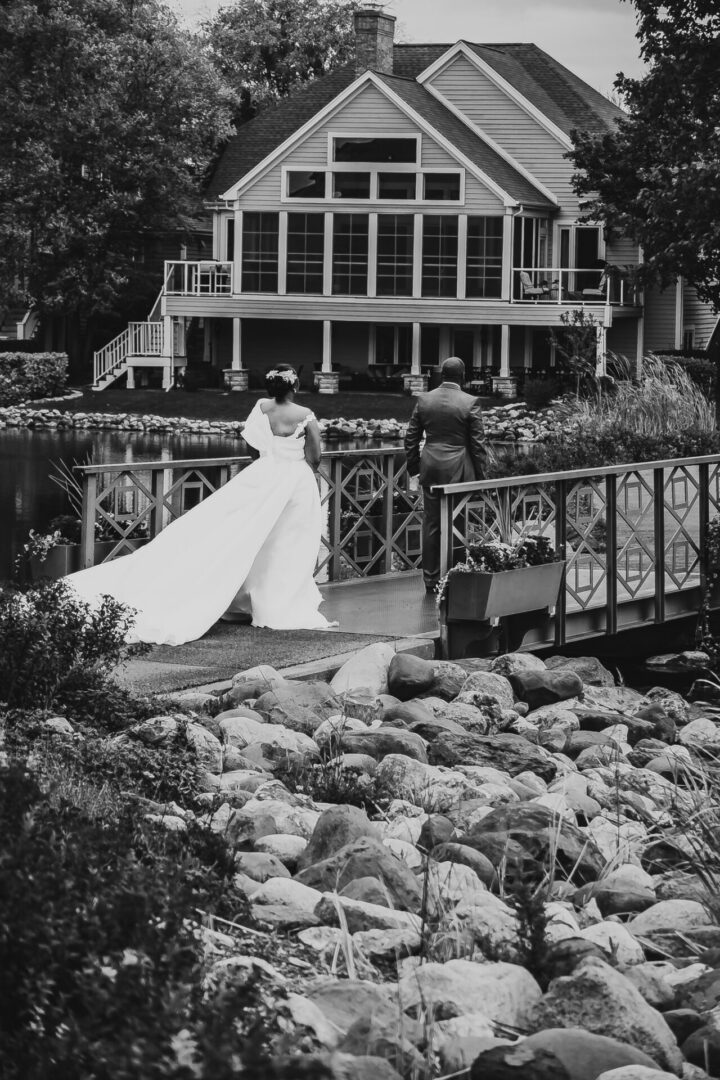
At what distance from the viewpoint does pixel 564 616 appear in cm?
1264

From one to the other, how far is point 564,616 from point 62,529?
400 centimetres

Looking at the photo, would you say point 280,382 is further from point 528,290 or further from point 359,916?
point 528,290

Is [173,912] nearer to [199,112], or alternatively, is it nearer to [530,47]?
[199,112]

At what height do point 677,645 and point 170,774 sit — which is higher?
point 170,774

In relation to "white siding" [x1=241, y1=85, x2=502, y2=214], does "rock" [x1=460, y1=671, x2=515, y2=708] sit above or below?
below

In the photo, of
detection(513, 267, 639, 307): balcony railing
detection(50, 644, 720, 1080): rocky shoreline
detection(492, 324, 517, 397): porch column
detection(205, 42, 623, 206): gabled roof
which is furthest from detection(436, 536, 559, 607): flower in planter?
detection(205, 42, 623, 206): gabled roof

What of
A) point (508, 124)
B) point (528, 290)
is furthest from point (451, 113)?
point (528, 290)

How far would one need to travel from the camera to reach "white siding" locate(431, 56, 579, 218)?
47.2 metres

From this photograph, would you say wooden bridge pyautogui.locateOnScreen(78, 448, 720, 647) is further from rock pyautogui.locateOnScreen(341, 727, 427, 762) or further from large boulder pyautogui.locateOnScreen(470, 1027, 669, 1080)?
large boulder pyautogui.locateOnScreen(470, 1027, 669, 1080)

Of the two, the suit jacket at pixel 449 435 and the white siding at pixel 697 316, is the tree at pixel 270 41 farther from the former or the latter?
the suit jacket at pixel 449 435

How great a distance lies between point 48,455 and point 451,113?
19069 millimetres

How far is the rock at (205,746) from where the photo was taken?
7.76m

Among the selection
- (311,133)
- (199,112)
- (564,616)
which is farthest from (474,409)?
(199,112)

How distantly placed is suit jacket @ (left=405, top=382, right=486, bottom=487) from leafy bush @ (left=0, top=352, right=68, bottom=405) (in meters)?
35.4
